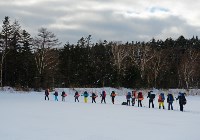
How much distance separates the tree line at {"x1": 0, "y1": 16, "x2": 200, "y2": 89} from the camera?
59625 mm

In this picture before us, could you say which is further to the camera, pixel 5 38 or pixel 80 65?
pixel 80 65

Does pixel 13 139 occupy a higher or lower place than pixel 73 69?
lower

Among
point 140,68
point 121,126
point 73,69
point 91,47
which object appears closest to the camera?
point 121,126

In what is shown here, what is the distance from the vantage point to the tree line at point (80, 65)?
5962cm

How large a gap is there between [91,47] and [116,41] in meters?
20.0

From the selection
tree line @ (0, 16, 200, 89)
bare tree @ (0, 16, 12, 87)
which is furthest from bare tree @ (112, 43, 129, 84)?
bare tree @ (0, 16, 12, 87)

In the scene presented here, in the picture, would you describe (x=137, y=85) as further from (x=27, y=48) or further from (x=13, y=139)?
(x=13, y=139)

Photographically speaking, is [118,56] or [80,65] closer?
[118,56]

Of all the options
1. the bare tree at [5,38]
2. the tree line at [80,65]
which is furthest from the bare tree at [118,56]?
the bare tree at [5,38]

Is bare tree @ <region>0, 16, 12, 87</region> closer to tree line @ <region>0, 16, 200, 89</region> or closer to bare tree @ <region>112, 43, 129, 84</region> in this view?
tree line @ <region>0, 16, 200, 89</region>

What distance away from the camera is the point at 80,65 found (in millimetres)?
79812

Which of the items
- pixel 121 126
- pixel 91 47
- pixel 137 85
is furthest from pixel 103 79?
pixel 121 126

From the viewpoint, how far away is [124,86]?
6525 centimetres

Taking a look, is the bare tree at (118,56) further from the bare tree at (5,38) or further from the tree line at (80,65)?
the bare tree at (5,38)
